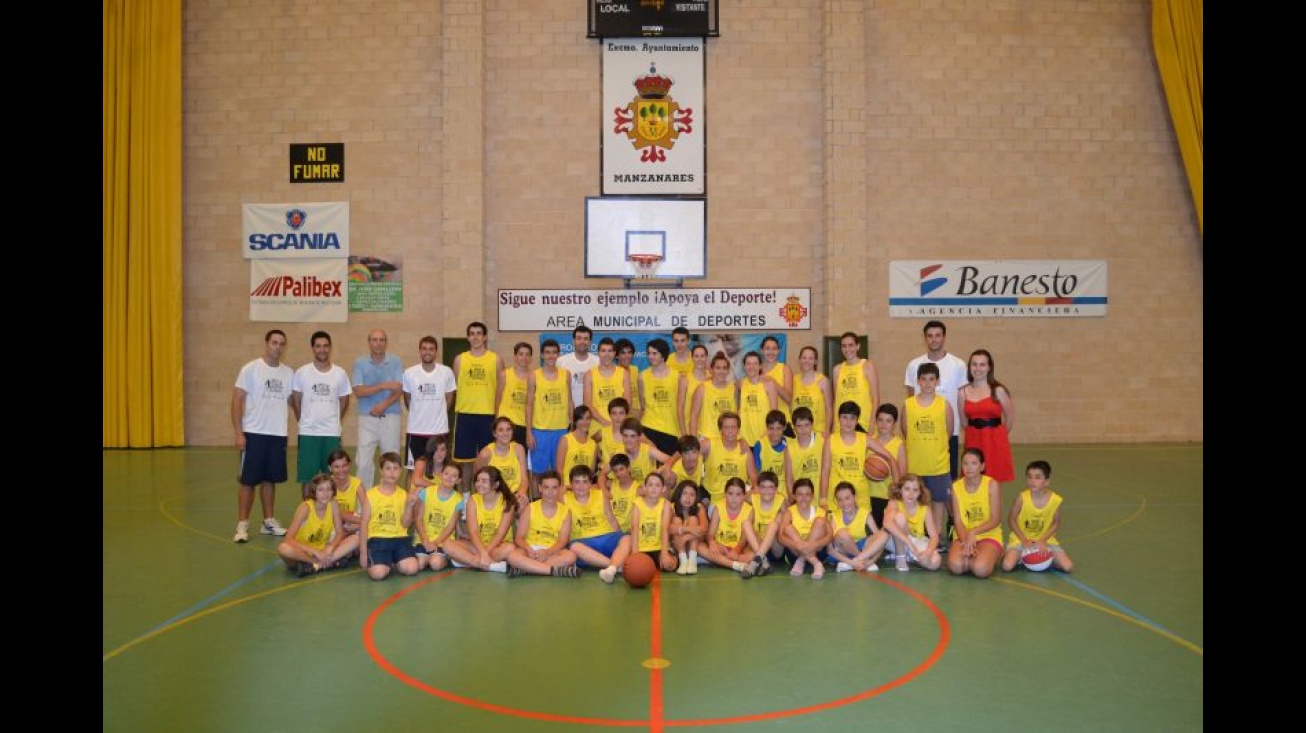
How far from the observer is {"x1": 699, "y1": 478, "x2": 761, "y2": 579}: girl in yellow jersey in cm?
682

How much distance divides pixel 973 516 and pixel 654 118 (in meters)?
8.35

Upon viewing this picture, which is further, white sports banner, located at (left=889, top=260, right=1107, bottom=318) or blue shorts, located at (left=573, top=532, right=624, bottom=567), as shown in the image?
white sports banner, located at (left=889, top=260, right=1107, bottom=318)

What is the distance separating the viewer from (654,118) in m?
13.2

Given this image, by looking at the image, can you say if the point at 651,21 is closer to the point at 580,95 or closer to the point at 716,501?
the point at 580,95

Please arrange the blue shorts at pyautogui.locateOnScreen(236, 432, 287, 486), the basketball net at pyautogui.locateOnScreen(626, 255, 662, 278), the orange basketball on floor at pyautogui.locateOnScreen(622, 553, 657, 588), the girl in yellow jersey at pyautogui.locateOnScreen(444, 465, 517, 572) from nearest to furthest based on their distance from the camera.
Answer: the orange basketball on floor at pyautogui.locateOnScreen(622, 553, 657, 588)
the girl in yellow jersey at pyautogui.locateOnScreen(444, 465, 517, 572)
the blue shorts at pyautogui.locateOnScreen(236, 432, 287, 486)
the basketball net at pyautogui.locateOnScreen(626, 255, 662, 278)

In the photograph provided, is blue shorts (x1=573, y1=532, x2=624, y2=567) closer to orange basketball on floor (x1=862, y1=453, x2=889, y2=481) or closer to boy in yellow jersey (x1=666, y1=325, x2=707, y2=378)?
orange basketball on floor (x1=862, y1=453, x2=889, y2=481)

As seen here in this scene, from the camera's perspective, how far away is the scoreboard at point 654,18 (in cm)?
1302

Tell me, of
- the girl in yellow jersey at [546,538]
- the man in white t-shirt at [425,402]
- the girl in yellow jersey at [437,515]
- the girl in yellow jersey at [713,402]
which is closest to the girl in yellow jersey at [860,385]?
the girl in yellow jersey at [713,402]

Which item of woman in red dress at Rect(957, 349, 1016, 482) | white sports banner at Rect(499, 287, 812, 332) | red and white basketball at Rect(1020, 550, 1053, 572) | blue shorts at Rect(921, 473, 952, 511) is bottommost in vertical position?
red and white basketball at Rect(1020, 550, 1053, 572)

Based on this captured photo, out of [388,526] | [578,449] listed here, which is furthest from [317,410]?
[578,449]

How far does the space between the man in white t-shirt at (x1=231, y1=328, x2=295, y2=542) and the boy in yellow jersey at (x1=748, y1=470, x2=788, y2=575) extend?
4.08m

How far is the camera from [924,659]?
4.89 m

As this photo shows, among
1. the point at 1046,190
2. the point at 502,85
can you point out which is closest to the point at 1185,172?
the point at 1046,190

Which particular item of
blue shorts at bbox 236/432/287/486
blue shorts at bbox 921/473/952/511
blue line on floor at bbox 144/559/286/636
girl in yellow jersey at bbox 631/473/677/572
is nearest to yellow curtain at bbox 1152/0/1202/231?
blue shorts at bbox 921/473/952/511
